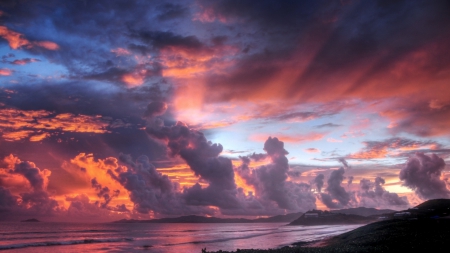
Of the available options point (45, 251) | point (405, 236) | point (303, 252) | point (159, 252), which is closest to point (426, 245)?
point (405, 236)

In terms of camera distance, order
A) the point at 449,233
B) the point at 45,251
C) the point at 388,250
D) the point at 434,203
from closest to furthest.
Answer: the point at 388,250
the point at 449,233
the point at 45,251
the point at 434,203

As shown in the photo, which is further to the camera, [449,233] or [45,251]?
[45,251]

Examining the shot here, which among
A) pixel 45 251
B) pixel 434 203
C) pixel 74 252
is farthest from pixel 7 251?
pixel 434 203

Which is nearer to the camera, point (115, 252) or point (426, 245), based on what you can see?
point (426, 245)

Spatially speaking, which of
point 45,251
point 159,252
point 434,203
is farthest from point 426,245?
point 434,203

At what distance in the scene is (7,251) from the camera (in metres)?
71.7

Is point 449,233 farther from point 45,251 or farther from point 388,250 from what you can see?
point 45,251

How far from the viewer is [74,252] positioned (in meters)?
70.6

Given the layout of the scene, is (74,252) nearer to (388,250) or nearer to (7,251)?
(7,251)

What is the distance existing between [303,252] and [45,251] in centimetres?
6105

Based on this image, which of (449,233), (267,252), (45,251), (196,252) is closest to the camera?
(267,252)

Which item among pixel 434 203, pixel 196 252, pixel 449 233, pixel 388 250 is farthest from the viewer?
pixel 434 203

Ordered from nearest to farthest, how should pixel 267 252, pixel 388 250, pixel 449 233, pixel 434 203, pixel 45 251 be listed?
1. pixel 388 250
2. pixel 267 252
3. pixel 449 233
4. pixel 45 251
5. pixel 434 203

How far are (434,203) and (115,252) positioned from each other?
512 ft
